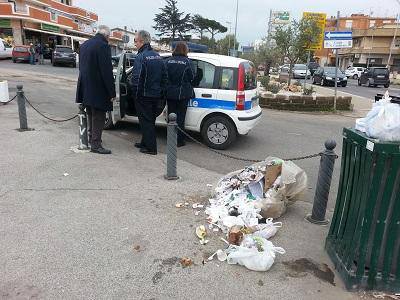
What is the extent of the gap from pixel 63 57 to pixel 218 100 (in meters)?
27.4

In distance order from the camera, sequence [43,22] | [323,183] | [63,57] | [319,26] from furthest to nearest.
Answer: [43,22] < [63,57] < [319,26] < [323,183]

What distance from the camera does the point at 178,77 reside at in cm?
678

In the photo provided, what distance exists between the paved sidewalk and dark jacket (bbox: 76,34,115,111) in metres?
1.01

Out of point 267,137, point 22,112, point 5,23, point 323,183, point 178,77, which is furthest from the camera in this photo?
point 5,23

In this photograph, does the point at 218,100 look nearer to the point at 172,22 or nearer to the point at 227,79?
the point at 227,79

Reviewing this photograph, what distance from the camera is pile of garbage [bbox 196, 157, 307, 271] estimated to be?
357 cm

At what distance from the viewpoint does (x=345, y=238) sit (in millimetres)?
3293

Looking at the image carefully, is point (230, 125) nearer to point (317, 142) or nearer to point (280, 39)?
point (317, 142)

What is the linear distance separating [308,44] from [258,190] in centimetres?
1557

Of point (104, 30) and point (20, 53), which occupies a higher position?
point (104, 30)

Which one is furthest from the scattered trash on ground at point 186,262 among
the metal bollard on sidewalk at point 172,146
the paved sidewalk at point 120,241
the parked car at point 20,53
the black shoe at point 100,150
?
the parked car at point 20,53

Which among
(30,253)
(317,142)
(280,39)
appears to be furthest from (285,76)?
(30,253)

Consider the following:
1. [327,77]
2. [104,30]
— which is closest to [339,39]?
[104,30]

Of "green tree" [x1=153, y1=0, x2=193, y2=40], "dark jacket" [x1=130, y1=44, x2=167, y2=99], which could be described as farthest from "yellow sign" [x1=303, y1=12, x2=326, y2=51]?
"green tree" [x1=153, y1=0, x2=193, y2=40]
